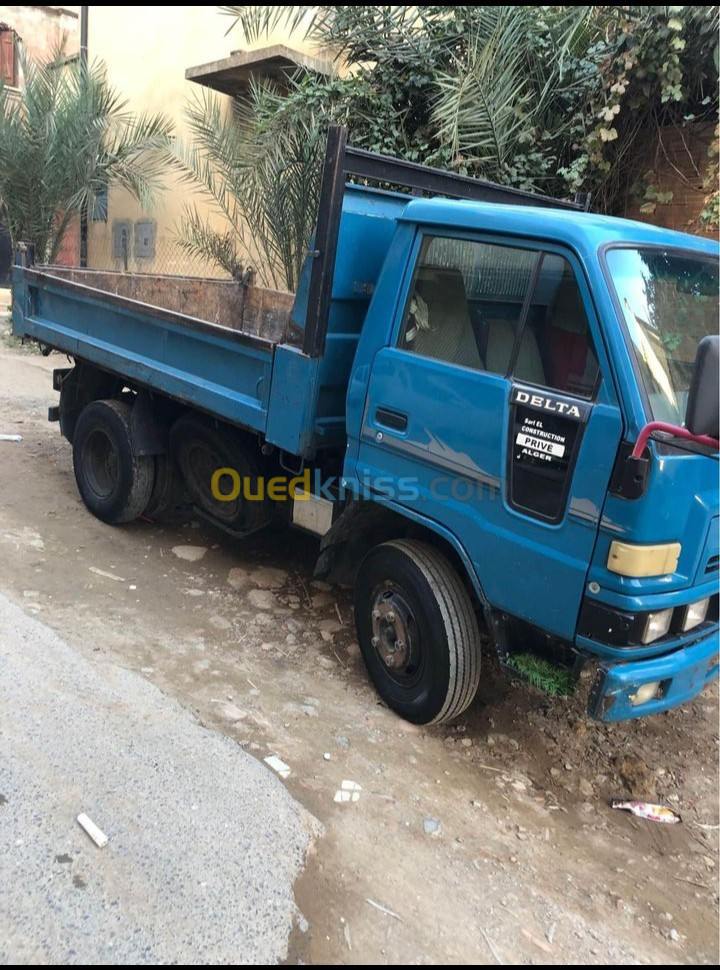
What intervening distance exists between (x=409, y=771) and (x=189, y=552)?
257 centimetres

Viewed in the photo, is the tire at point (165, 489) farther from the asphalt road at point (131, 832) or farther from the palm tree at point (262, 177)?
the palm tree at point (262, 177)

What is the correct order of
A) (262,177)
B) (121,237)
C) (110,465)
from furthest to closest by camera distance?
(121,237), (262,177), (110,465)

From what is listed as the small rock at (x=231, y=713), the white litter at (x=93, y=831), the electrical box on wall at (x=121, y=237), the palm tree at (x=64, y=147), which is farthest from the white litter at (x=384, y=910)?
the electrical box on wall at (x=121, y=237)

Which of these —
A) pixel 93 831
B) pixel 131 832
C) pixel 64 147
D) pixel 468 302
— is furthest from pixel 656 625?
pixel 64 147

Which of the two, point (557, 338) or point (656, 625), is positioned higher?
point (557, 338)

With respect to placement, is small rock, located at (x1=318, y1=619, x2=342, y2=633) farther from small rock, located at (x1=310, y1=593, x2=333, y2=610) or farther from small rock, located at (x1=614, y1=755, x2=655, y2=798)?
small rock, located at (x1=614, y1=755, x2=655, y2=798)

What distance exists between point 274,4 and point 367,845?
6.94 meters

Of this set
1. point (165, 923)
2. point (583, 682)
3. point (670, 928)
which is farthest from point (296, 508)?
point (670, 928)

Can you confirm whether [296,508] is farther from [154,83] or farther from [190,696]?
[154,83]

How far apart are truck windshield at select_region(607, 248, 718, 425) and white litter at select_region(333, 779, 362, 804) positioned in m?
1.84

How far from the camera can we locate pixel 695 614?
9.97ft

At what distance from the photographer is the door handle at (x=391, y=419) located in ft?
11.3

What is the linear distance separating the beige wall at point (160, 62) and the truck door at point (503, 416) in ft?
26.7

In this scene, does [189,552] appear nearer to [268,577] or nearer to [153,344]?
[268,577]
